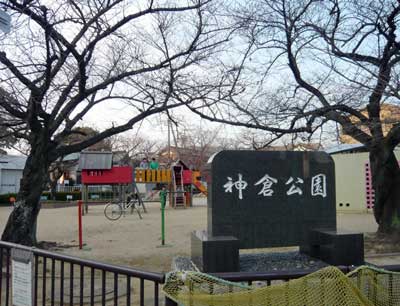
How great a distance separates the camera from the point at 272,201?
270 inches

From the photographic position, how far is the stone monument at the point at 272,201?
667 centimetres

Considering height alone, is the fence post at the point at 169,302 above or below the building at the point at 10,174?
below

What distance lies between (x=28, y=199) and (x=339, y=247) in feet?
21.5

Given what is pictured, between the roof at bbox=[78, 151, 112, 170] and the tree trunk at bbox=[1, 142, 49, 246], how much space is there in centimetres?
1484

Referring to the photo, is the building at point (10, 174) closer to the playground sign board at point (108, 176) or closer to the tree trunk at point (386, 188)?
the playground sign board at point (108, 176)

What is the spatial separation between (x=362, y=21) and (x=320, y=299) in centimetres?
969

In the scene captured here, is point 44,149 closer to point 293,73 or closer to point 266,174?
point 266,174

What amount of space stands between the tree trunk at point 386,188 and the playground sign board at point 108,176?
15281 millimetres

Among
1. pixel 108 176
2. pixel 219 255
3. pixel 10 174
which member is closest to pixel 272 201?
pixel 219 255

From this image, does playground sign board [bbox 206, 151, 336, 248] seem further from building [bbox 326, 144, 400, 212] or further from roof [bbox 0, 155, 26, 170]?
roof [bbox 0, 155, 26, 170]

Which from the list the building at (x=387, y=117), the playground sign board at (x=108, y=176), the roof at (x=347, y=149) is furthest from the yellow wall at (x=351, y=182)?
the building at (x=387, y=117)

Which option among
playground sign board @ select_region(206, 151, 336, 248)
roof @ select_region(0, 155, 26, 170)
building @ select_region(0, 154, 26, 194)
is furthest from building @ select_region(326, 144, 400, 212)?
building @ select_region(0, 154, 26, 194)

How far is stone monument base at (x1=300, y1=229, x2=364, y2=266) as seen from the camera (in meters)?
6.45

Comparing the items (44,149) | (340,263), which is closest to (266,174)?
(340,263)
